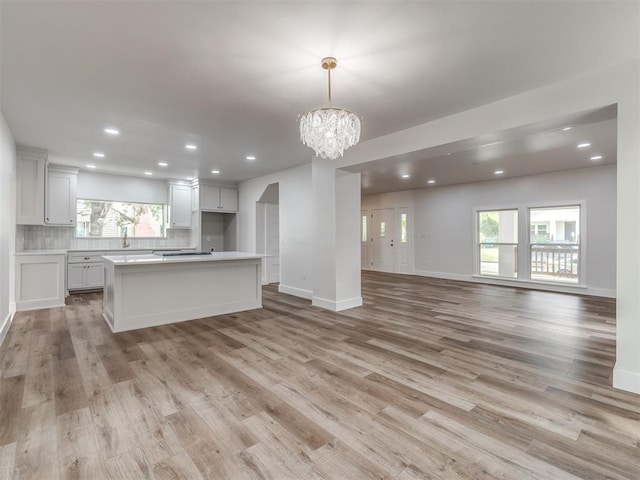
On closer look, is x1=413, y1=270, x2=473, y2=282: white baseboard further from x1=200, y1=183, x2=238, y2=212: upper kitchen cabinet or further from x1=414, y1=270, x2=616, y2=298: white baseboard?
x1=200, y1=183, x2=238, y2=212: upper kitchen cabinet

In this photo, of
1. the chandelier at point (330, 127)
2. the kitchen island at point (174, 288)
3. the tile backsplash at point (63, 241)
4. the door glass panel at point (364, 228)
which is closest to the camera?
the chandelier at point (330, 127)

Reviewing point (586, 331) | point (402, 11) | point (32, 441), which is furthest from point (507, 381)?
point (32, 441)

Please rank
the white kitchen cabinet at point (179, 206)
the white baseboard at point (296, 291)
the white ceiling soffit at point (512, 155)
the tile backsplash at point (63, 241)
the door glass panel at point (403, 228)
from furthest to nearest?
the door glass panel at point (403, 228)
the white kitchen cabinet at point (179, 206)
the white baseboard at point (296, 291)
the tile backsplash at point (63, 241)
the white ceiling soffit at point (512, 155)

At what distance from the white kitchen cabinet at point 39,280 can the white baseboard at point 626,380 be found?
23.5 feet

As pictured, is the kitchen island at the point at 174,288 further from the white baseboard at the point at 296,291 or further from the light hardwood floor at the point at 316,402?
the white baseboard at the point at 296,291

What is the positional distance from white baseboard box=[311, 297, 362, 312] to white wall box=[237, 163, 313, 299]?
0.62m

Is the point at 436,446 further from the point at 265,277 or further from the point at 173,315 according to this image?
the point at 265,277

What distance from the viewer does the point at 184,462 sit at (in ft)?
5.62

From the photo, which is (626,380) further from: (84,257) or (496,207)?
(84,257)

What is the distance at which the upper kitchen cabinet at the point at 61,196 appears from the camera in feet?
19.7

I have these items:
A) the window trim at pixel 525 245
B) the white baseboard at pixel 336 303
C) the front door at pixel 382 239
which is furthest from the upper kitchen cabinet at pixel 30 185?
the window trim at pixel 525 245

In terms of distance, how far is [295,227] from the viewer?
646 centimetres

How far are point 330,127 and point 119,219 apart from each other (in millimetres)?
6617

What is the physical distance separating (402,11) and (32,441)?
3.38 m
